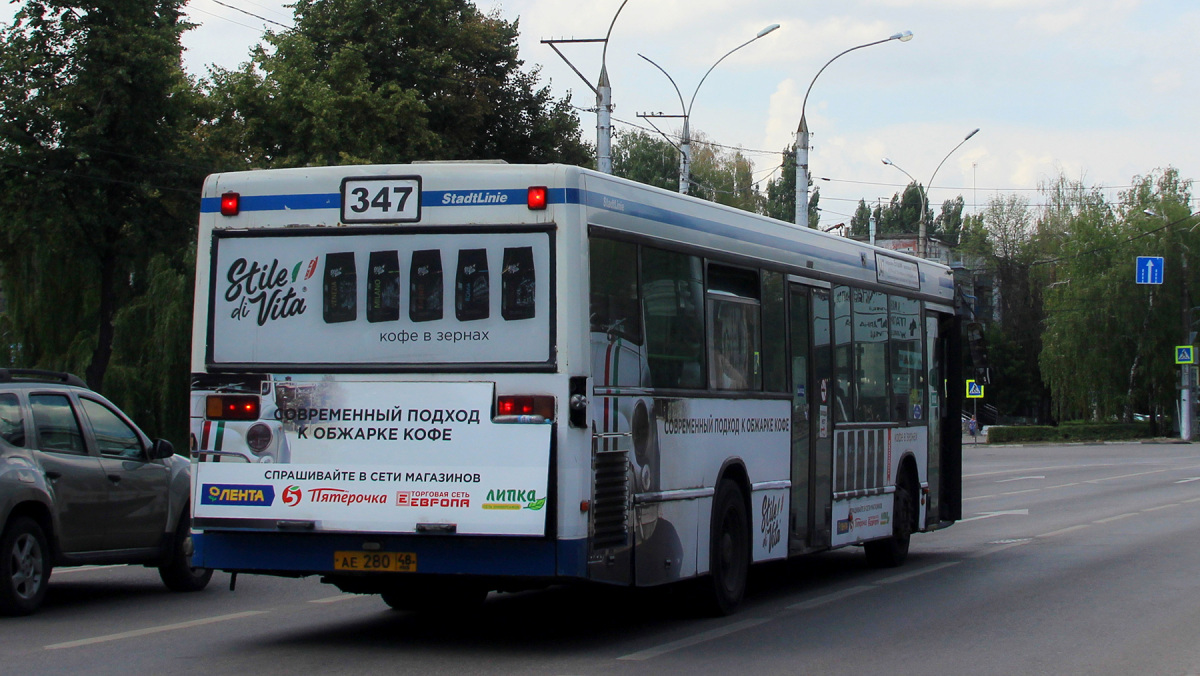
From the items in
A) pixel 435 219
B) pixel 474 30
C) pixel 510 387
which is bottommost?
pixel 510 387

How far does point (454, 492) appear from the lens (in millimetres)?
8188

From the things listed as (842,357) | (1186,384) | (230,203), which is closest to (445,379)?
(230,203)

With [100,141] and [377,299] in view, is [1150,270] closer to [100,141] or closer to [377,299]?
[100,141]

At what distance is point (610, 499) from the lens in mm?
8453

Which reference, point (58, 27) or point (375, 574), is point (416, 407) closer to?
point (375, 574)

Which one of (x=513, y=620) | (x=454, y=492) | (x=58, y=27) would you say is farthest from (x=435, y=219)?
(x=58, y=27)

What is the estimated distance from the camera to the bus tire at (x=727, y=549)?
33.1 feet

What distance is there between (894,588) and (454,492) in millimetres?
5801

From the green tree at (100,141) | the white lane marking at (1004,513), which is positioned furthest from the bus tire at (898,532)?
the green tree at (100,141)

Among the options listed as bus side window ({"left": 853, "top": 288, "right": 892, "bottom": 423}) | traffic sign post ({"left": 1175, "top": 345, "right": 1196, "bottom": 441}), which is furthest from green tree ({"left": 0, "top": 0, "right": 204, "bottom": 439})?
traffic sign post ({"left": 1175, "top": 345, "right": 1196, "bottom": 441})

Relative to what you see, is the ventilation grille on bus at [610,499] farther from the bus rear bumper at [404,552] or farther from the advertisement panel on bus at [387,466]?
the advertisement panel on bus at [387,466]

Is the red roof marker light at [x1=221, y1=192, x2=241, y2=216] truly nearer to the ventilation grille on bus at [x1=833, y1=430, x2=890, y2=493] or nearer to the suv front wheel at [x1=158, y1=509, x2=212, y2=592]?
the suv front wheel at [x1=158, y1=509, x2=212, y2=592]

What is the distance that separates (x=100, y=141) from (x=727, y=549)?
21598mm

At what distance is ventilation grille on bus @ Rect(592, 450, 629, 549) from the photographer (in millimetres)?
8273
